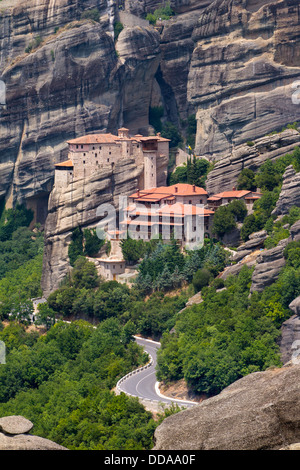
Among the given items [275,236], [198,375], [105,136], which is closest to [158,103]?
[105,136]

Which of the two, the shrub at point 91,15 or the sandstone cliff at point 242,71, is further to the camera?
the shrub at point 91,15

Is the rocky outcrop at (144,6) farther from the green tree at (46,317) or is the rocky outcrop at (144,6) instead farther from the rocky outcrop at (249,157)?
the green tree at (46,317)

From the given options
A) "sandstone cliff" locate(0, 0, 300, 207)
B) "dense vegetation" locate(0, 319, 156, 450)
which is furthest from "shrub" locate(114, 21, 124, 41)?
"dense vegetation" locate(0, 319, 156, 450)

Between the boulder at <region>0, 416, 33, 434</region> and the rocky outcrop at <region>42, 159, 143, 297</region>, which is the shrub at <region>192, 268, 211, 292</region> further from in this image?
the boulder at <region>0, 416, 33, 434</region>

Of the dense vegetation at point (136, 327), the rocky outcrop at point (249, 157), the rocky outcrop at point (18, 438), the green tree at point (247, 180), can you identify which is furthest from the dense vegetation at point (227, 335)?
the rocky outcrop at point (18, 438)

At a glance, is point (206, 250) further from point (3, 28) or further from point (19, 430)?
point (19, 430)
